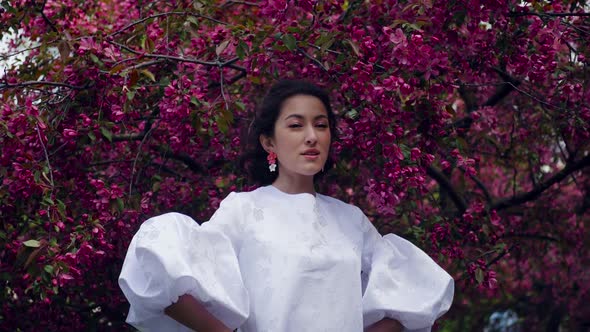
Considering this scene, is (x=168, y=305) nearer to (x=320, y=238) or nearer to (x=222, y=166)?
(x=320, y=238)

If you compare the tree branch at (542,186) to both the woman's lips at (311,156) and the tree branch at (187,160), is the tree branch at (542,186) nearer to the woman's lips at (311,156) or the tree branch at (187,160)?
the tree branch at (187,160)

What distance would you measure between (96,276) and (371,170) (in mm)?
1343

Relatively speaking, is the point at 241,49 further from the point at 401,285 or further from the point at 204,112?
the point at 401,285

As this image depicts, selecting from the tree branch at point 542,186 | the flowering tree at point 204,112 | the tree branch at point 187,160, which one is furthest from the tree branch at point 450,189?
the tree branch at point 187,160

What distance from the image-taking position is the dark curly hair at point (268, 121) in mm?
2703

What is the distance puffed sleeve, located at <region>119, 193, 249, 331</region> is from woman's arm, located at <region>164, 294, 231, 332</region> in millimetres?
19

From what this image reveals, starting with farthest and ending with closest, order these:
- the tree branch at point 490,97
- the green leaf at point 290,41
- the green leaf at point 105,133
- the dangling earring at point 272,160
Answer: the tree branch at point 490,97 < the green leaf at point 105,133 < the green leaf at point 290,41 < the dangling earring at point 272,160

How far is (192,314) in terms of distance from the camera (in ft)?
7.29

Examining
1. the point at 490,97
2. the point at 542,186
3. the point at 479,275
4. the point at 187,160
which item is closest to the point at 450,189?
the point at 542,186

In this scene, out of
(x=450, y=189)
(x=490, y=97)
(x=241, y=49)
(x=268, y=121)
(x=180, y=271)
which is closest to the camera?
(x=180, y=271)

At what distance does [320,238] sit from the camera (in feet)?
8.21

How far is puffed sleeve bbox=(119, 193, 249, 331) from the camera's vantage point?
2.16m

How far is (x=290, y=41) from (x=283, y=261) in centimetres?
84

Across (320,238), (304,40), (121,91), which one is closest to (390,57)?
(304,40)
